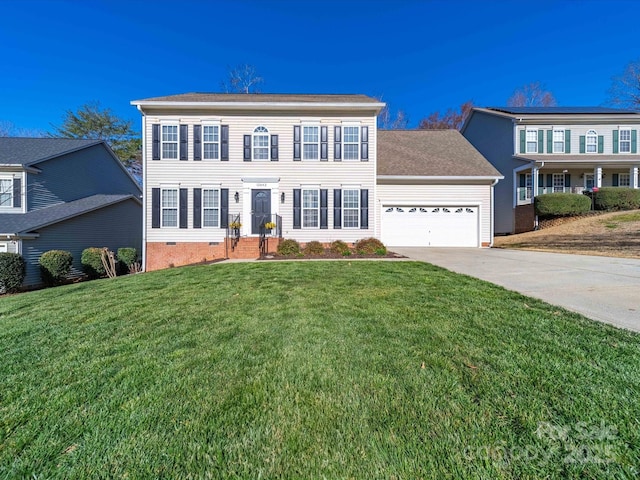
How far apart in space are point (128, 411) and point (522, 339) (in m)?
3.33

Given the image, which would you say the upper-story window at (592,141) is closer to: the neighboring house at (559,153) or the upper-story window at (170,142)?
the neighboring house at (559,153)

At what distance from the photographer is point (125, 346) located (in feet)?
9.43

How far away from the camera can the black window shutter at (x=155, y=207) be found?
1205 cm

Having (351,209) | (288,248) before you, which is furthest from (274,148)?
(288,248)

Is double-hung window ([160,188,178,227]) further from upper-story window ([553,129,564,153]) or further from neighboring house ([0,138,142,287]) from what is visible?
upper-story window ([553,129,564,153])

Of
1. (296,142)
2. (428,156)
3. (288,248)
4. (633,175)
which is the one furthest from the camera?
(633,175)

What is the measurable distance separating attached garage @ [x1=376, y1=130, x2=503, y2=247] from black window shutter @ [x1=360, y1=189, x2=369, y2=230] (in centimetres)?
111

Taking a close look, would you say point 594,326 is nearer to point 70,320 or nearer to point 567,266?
point 567,266

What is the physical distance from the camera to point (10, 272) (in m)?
10.1

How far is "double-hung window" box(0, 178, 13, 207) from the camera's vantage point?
1280 centimetres

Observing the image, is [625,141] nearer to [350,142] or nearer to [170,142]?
[350,142]

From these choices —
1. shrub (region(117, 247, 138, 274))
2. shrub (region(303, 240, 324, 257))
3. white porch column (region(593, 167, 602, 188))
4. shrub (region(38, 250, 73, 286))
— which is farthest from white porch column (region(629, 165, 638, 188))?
shrub (region(38, 250, 73, 286))

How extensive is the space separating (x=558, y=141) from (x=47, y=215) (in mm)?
27916

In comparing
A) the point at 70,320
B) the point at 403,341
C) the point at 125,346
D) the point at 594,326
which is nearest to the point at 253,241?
the point at 70,320
